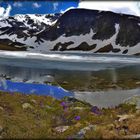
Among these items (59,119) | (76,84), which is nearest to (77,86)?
(76,84)

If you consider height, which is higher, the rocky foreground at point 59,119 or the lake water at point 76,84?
the rocky foreground at point 59,119

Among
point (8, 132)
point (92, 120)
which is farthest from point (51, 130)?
point (92, 120)

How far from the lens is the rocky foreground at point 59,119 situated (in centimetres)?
1176

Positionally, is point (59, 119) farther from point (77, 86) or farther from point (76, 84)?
point (76, 84)

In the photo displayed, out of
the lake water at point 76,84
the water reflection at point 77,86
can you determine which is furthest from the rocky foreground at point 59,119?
the water reflection at point 77,86

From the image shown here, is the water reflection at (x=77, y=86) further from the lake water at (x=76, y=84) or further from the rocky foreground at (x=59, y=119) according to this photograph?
the rocky foreground at (x=59, y=119)

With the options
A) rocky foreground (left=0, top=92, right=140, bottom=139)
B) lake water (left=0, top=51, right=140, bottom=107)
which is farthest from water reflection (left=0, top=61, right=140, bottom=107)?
rocky foreground (left=0, top=92, right=140, bottom=139)

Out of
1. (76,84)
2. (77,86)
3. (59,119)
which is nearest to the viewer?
(59,119)

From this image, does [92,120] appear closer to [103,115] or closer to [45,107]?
[103,115]

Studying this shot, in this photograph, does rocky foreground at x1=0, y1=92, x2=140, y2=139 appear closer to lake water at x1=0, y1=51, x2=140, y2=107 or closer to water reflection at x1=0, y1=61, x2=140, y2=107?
lake water at x1=0, y1=51, x2=140, y2=107

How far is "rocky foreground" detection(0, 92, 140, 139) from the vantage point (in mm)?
11758

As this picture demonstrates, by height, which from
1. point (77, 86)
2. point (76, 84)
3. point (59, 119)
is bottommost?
point (76, 84)

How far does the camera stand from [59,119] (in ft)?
48.6

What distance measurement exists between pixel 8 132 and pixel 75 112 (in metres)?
4.48
